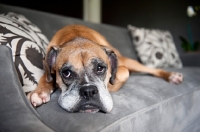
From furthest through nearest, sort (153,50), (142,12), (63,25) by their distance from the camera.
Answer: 1. (142,12)
2. (153,50)
3. (63,25)

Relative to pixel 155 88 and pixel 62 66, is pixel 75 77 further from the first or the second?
pixel 155 88

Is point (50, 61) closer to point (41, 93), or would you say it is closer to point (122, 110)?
point (41, 93)

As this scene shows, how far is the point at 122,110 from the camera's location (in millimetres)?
982

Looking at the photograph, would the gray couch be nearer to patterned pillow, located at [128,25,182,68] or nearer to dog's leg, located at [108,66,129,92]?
dog's leg, located at [108,66,129,92]

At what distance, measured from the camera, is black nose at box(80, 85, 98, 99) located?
3.26 feet

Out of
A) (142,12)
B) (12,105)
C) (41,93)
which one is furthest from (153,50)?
(142,12)

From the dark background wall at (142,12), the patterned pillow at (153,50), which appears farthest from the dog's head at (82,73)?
the dark background wall at (142,12)

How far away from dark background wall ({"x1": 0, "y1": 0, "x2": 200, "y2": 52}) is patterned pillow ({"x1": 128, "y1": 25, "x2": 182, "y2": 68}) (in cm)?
161

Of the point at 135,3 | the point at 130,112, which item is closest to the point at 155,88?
the point at 130,112

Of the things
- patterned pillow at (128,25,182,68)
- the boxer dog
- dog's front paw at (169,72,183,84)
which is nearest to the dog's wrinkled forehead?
the boxer dog

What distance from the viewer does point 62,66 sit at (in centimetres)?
114

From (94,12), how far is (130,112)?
3368 mm

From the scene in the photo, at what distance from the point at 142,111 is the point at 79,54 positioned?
0.39 m

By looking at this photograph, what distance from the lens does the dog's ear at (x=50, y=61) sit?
3.90 ft
